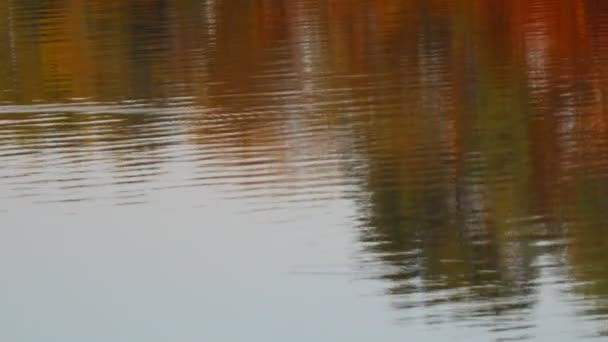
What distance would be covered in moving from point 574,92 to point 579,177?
609 cm

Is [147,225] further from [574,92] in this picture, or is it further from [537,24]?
[537,24]

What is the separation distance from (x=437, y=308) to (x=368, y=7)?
29.4m

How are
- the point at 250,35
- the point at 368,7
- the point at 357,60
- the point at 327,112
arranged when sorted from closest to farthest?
the point at 327,112 → the point at 357,60 → the point at 250,35 → the point at 368,7

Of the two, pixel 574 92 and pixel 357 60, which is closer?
pixel 574 92

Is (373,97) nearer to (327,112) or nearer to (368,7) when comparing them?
(327,112)

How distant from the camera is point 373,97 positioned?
90.2 ft

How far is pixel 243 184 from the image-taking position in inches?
842

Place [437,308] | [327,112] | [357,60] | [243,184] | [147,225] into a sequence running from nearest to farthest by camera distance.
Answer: [437,308] < [147,225] < [243,184] < [327,112] < [357,60]

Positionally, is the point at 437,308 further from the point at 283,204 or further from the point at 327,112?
the point at 327,112

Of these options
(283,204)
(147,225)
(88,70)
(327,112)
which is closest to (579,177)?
(283,204)

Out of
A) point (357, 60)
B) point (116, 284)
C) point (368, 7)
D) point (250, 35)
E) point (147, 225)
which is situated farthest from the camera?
point (368, 7)

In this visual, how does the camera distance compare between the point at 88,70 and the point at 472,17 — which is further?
the point at 472,17

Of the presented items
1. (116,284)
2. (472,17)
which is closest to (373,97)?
(116,284)

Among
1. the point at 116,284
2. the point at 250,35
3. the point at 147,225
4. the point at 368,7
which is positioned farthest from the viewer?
the point at 368,7
